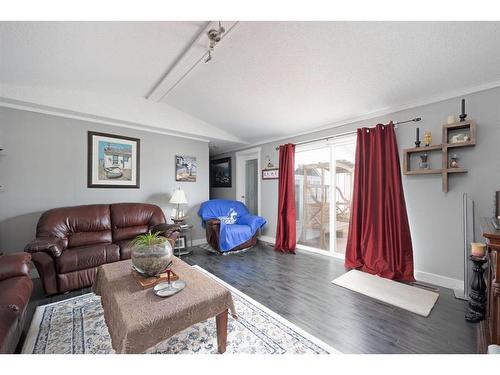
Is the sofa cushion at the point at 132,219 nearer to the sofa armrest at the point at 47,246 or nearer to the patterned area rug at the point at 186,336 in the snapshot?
the sofa armrest at the point at 47,246

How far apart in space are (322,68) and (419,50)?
2.68ft

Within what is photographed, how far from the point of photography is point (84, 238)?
2646mm

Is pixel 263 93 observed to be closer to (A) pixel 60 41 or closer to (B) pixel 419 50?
(B) pixel 419 50

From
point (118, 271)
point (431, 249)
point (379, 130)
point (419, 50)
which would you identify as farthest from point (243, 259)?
point (419, 50)

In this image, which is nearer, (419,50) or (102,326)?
(102,326)

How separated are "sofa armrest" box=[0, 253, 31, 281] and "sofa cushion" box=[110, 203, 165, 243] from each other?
1.21 m

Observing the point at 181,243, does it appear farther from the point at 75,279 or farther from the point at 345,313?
the point at 345,313

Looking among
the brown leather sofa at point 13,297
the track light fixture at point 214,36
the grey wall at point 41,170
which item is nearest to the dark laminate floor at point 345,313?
the brown leather sofa at point 13,297

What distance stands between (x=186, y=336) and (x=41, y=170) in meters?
3.07

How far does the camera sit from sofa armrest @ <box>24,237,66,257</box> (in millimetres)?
2039

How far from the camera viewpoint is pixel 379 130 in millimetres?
2748

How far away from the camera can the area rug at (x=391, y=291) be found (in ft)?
6.40

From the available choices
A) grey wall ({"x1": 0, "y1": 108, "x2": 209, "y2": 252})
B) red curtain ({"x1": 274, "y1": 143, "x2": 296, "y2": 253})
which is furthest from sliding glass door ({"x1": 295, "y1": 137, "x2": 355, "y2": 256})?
grey wall ({"x1": 0, "y1": 108, "x2": 209, "y2": 252})

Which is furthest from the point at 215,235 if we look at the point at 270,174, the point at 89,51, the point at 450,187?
the point at 450,187
